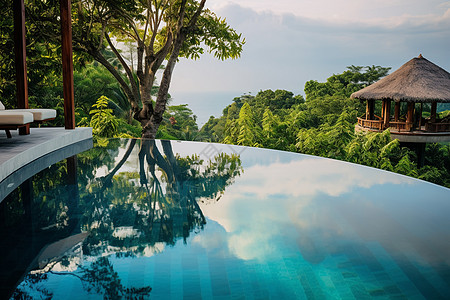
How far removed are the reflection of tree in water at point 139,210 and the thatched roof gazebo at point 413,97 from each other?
13.6 metres

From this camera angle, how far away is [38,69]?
9.23 metres

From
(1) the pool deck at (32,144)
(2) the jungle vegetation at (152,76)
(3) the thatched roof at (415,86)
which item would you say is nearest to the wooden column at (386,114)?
(3) the thatched roof at (415,86)

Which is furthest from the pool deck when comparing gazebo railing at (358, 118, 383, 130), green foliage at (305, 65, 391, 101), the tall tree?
green foliage at (305, 65, 391, 101)

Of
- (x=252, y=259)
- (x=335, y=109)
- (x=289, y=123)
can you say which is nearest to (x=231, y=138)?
(x=289, y=123)

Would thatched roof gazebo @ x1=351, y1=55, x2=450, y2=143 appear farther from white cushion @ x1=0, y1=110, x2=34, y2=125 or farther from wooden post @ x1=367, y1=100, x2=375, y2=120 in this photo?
white cushion @ x1=0, y1=110, x2=34, y2=125

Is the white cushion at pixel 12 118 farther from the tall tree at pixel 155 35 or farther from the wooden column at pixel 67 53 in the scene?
the tall tree at pixel 155 35

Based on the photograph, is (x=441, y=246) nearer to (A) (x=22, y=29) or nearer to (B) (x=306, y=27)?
(A) (x=22, y=29)

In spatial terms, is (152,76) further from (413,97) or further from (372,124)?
(413,97)

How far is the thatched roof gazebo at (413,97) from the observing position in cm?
1617

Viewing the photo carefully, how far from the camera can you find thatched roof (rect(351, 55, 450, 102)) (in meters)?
16.2

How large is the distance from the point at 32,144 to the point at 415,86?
52.2 feet

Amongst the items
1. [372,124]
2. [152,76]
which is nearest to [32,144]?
[152,76]

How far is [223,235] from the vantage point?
7.82 ft

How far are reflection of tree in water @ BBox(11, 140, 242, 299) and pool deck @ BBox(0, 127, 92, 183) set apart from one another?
574 millimetres
